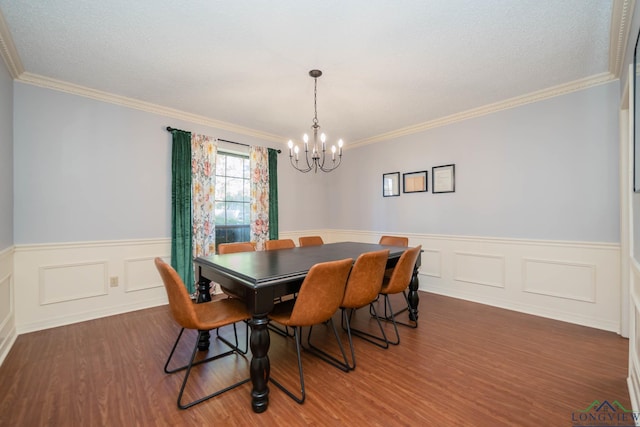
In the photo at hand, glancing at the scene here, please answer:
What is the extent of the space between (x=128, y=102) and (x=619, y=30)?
15.3ft

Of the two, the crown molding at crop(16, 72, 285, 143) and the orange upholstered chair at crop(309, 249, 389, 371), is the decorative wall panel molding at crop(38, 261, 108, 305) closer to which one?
the crown molding at crop(16, 72, 285, 143)

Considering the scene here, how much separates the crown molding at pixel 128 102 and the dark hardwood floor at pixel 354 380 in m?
2.48

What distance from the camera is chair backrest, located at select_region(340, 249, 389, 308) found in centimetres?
216

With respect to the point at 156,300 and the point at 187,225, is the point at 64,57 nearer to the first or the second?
the point at 187,225

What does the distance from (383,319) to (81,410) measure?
2559 mm

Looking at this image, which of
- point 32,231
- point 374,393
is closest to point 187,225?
point 32,231

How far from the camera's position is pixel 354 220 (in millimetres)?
5289

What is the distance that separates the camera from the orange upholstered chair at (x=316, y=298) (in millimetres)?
1790

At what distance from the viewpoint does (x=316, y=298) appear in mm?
1859

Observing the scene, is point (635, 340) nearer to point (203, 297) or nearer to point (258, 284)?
point (258, 284)

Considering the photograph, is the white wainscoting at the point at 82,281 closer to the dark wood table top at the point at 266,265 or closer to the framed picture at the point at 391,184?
the dark wood table top at the point at 266,265

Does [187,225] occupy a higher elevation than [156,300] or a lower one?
higher

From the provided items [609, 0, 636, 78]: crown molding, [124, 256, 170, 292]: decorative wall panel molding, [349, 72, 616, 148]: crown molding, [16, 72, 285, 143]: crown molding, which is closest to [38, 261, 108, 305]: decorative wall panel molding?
[124, 256, 170, 292]: decorative wall panel molding

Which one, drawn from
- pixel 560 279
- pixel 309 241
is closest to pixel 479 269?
pixel 560 279
